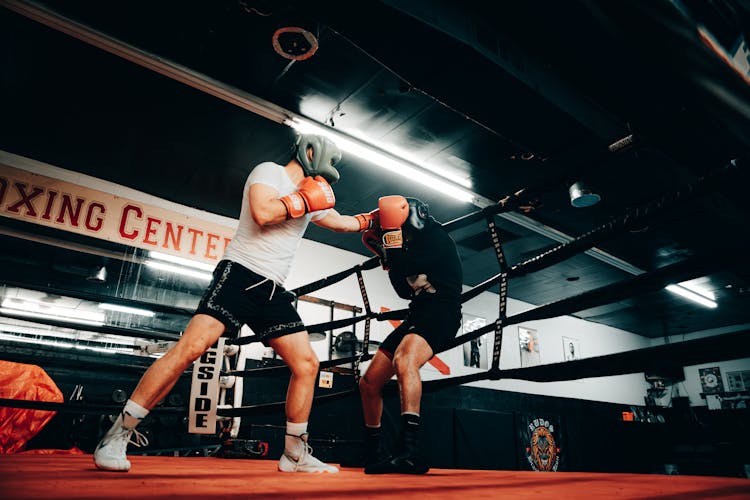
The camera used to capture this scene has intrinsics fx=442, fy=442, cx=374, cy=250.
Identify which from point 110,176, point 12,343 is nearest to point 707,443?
point 110,176

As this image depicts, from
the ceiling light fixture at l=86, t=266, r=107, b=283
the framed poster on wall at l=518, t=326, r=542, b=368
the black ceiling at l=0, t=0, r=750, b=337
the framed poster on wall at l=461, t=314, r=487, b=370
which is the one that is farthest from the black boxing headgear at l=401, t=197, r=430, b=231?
the framed poster on wall at l=518, t=326, r=542, b=368

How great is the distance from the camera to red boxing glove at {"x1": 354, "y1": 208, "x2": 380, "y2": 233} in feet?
7.64

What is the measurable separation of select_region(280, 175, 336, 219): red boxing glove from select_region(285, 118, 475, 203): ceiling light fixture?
2.52m

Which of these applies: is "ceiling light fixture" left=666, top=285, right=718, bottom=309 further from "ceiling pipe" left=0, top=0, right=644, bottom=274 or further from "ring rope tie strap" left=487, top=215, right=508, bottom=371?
"ring rope tie strap" left=487, top=215, right=508, bottom=371

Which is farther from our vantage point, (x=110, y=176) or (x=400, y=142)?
(x=110, y=176)

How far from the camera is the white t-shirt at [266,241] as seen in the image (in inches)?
70.5

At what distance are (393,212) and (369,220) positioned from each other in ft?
0.87

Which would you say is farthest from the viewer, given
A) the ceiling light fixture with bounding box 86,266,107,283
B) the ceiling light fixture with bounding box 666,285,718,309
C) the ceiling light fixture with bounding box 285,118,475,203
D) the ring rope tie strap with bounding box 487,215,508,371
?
the ceiling light fixture with bounding box 666,285,718,309

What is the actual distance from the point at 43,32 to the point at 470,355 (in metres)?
7.17

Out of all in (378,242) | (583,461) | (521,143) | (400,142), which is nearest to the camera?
(378,242)

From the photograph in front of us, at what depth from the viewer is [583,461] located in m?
7.67

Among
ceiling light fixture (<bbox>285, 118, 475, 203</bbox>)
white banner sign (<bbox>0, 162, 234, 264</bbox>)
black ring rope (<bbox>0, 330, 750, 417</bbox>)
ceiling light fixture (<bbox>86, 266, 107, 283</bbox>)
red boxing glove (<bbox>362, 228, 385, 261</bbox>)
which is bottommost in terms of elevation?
black ring rope (<bbox>0, 330, 750, 417</bbox>)

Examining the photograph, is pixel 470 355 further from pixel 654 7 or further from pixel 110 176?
pixel 654 7

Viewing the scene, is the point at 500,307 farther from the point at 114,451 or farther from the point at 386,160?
the point at 386,160
